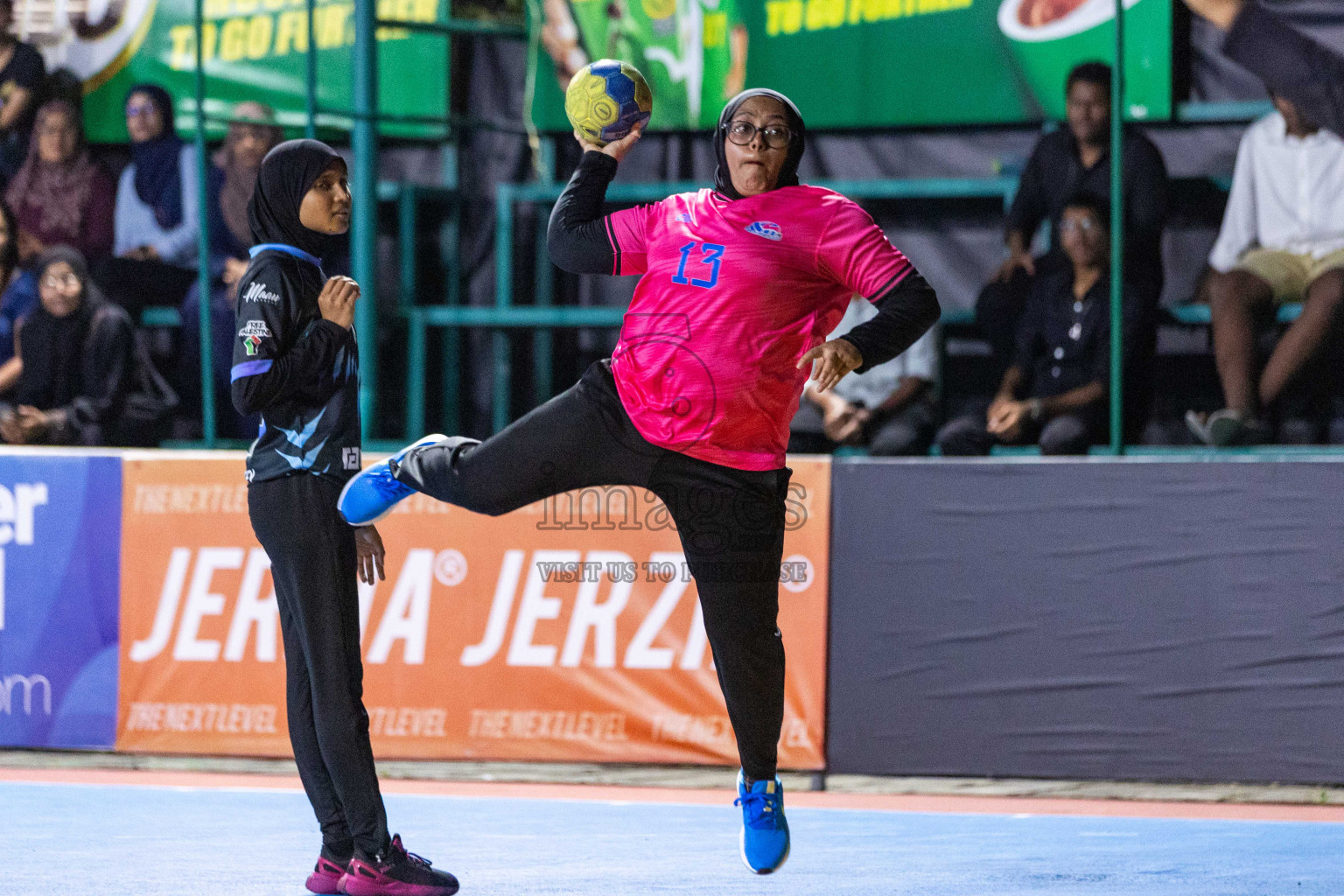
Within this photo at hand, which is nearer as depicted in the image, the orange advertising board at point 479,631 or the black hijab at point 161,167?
the orange advertising board at point 479,631

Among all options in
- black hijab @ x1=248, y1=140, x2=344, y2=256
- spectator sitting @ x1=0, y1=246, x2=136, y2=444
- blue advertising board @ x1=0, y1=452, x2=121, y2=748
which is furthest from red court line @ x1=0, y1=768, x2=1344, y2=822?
black hijab @ x1=248, y1=140, x2=344, y2=256

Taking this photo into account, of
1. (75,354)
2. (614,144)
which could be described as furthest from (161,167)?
(614,144)

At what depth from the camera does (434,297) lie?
11.0 metres

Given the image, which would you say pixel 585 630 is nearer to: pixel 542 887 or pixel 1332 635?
pixel 542 887

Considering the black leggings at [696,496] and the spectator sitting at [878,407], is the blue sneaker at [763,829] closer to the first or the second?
the black leggings at [696,496]

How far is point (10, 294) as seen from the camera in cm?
997

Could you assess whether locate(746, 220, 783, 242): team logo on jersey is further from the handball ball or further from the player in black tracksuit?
the player in black tracksuit

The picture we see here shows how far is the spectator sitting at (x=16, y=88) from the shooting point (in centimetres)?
1054

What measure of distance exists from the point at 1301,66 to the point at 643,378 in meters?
5.40

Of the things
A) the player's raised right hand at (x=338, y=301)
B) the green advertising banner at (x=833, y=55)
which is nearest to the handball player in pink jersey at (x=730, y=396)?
the player's raised right hand at (x=338, y=301)

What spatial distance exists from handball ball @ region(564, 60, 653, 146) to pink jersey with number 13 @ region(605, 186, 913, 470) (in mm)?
381

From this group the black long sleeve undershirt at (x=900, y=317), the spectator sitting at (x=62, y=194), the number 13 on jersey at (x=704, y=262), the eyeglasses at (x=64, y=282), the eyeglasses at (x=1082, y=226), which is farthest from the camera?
the spectator sitting at (x=62, y=194)

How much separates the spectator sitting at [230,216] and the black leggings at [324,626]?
4.88 meters

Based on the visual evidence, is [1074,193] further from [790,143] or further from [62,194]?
[62,194]
